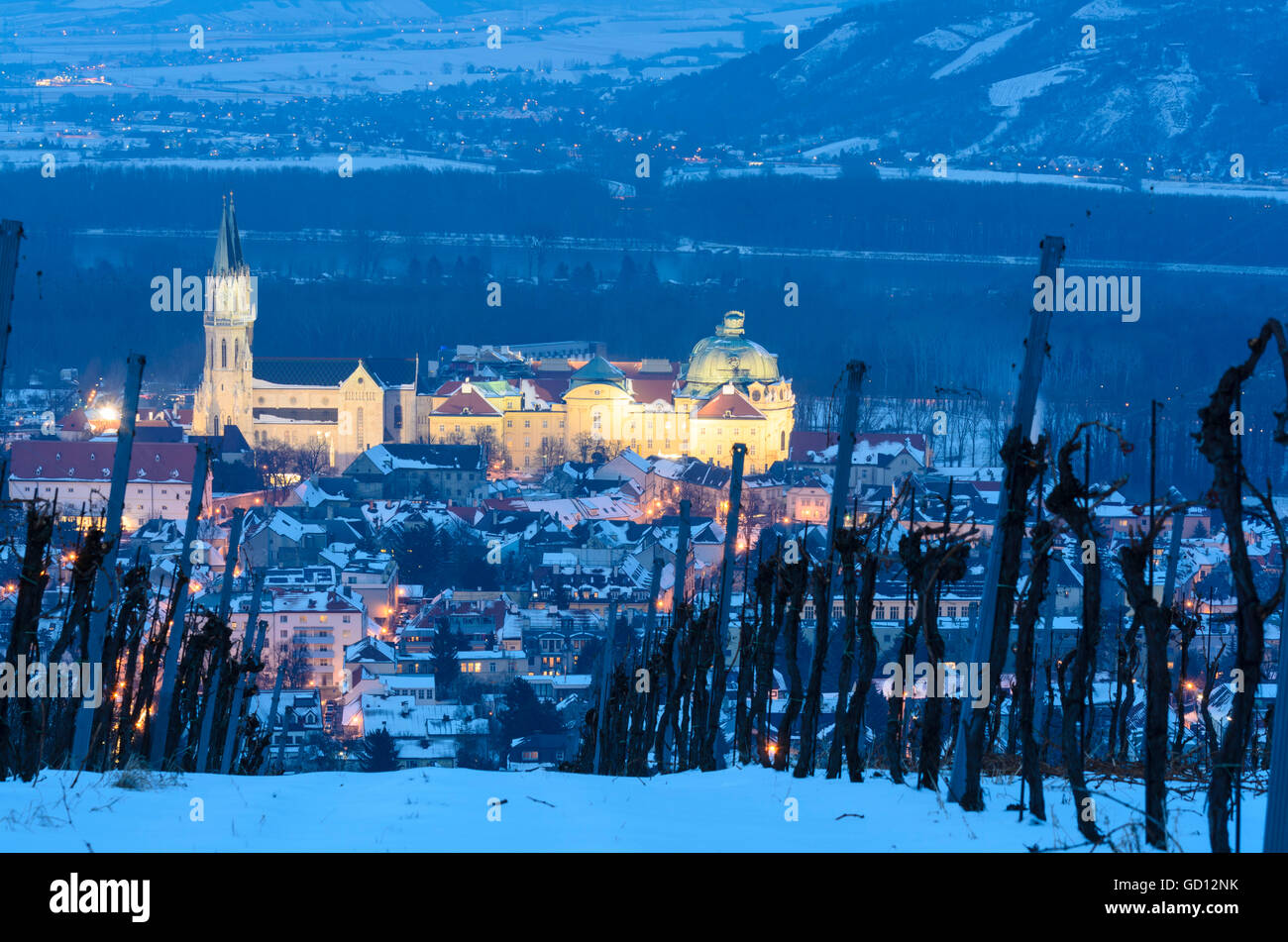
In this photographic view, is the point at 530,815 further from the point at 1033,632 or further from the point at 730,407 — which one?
the point at 730,407

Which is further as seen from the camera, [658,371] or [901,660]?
[658,371]

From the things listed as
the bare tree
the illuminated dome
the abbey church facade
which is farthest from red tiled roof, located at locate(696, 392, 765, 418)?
the bare tree

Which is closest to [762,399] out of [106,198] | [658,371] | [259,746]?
[658,371]

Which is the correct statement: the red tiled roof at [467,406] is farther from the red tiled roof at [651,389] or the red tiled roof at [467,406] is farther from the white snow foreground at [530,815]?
the white snow foreground at [530,815]

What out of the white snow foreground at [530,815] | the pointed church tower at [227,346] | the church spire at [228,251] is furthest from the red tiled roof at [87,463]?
the white snow foreground at [530,815]

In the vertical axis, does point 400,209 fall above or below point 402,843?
above

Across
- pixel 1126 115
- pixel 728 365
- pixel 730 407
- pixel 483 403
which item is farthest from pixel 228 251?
pixel 1126 115
